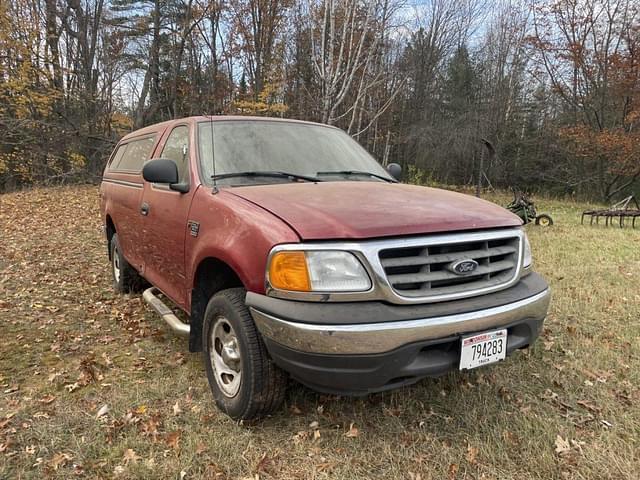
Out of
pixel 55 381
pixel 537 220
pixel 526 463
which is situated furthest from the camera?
pixel 537 220

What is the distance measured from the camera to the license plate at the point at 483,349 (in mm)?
2137

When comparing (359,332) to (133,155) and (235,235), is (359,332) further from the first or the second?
(133,155)

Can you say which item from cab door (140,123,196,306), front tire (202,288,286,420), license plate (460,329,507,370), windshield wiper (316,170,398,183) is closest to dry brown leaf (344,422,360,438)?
front tire (202,288,286,420)

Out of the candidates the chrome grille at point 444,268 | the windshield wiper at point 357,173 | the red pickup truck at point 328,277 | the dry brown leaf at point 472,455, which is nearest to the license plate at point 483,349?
→ the red pickup truck at point 328,277

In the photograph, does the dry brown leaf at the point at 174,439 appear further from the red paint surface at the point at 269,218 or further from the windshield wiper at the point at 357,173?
the windshield wiper at the point at 357,173

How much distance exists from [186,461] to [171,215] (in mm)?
1635

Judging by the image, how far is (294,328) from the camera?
1.97m

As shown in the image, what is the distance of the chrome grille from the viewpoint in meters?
2.07

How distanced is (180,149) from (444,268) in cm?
226

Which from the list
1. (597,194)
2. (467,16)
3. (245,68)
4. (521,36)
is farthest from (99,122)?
(597,194)

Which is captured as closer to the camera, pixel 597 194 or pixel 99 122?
pixel 99 122

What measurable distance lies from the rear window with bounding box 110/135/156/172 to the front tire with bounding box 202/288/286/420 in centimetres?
219

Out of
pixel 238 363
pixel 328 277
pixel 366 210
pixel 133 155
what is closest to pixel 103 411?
pixel 238 363

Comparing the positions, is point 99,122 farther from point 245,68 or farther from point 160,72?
point 245,68
